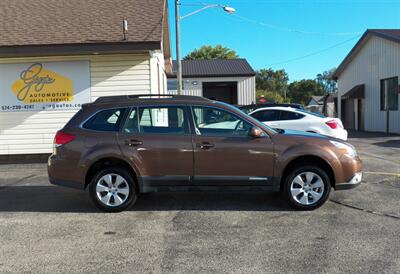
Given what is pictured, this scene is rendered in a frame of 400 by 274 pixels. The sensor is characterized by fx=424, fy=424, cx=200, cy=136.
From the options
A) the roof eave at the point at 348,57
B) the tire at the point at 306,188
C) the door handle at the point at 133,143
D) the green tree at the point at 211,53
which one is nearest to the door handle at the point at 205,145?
the door handle at the point at 133,143

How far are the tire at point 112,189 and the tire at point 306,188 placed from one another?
2422 mm

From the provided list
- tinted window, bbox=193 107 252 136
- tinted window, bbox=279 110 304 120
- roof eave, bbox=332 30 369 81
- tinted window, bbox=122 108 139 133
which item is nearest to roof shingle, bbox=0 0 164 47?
tinted window, bbox=279 110 304 120

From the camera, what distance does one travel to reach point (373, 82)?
82.7ft

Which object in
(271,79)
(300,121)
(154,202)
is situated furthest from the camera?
(271,79)

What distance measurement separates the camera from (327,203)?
22.7 ft

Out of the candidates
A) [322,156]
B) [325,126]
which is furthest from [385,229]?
[325,126]

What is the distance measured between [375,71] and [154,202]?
844 inches

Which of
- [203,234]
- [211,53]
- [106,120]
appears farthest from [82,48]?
[211,53]

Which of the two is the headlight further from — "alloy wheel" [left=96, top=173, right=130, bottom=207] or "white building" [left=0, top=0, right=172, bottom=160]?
"white building" [left=0, top=0, right=172, bottom=160]

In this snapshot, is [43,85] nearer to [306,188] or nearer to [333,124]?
[333,124]

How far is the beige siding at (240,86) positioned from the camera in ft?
109

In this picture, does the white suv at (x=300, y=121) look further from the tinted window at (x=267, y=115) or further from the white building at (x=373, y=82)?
the white building at (x=373, y=82)

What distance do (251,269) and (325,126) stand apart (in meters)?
8.64

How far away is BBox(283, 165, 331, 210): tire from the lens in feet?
21.1
